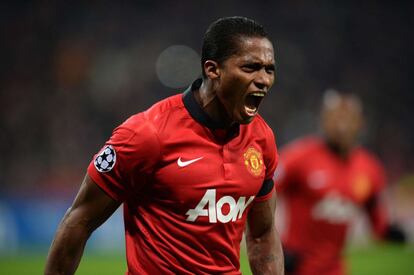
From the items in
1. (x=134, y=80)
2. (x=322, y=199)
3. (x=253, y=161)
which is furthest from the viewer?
(x=134, y=80)

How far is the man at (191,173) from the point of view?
3.24m

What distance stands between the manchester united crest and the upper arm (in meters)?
0.67

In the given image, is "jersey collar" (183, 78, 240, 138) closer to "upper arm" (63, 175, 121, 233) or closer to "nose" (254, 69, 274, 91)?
"nose" (254, 69, 274, 91)

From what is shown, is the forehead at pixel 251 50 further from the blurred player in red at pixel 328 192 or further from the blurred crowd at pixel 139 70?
the blurred crowd at pixel 139 70

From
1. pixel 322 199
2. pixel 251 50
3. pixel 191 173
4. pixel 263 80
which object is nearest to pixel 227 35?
pixel 251 50

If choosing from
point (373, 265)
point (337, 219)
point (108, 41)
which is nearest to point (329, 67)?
point (108, 41)

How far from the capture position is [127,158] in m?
3.17

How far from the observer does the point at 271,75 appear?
330 cm

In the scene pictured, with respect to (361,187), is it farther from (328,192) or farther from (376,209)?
(328,192)

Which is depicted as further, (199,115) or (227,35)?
(199,115)

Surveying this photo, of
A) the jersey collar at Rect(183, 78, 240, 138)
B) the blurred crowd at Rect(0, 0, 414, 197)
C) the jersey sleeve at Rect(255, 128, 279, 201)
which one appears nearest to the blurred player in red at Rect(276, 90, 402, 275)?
the jersey sleeve at Rect(255, 128, 279, 201)

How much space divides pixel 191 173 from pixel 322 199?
143 inches

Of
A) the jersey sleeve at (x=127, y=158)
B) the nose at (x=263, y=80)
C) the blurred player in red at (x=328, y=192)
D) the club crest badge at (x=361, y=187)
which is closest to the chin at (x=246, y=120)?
the nose at (x=263, y=80)

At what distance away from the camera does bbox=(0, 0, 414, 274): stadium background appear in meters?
14.0
